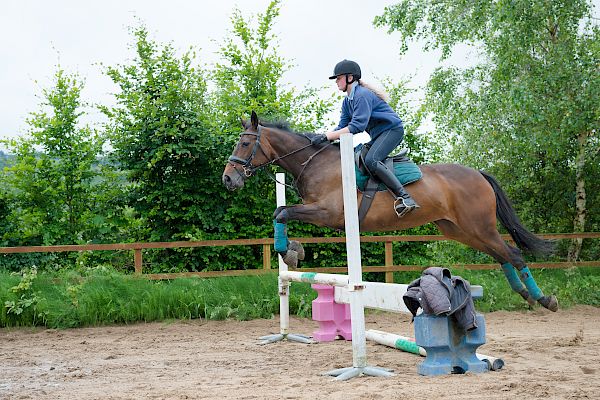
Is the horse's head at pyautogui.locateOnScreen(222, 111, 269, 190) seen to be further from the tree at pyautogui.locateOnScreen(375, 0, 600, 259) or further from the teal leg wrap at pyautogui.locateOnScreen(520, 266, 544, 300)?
the tree at pyautogui.locateOnScreen(375, 0, 600, 259)

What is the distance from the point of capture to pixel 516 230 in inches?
251

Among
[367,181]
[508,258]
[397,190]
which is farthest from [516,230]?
[367,181]

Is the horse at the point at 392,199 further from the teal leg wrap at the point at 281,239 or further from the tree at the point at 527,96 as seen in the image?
the tree at the point at 527,96

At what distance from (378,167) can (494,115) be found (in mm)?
5407

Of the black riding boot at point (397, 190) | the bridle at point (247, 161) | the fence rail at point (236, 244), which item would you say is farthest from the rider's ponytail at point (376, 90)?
the fence rail at point (236, 244)

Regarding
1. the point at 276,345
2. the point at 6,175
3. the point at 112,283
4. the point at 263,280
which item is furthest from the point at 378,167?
the point at 6,175

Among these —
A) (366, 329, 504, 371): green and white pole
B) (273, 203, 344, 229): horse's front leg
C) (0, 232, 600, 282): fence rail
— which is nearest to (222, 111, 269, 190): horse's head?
(273, 203, 344, 229): horse's front leg

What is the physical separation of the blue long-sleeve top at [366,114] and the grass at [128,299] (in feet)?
10.4

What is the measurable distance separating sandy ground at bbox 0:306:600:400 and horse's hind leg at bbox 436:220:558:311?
0.37 metres

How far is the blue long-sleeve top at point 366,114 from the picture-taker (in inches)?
209

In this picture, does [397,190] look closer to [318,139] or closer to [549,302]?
[318,139]

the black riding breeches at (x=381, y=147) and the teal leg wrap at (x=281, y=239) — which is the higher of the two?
the black riding breeches at (x=381, y=147)

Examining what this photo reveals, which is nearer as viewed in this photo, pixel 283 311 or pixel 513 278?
pixel 513 278

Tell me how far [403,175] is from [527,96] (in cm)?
411
